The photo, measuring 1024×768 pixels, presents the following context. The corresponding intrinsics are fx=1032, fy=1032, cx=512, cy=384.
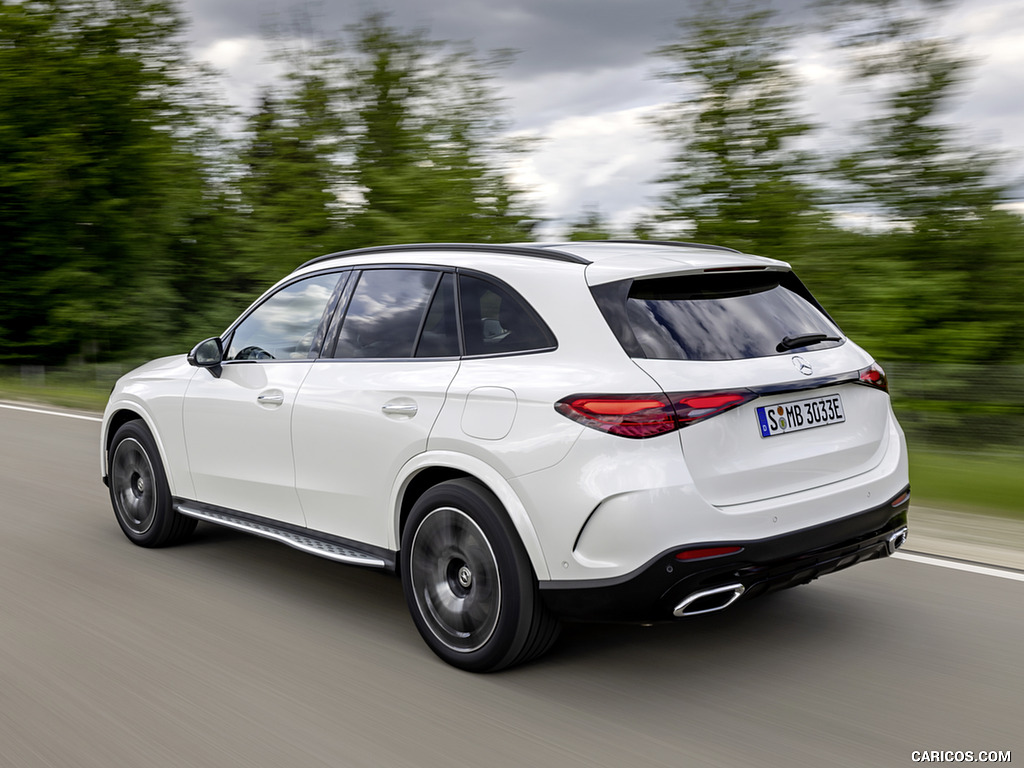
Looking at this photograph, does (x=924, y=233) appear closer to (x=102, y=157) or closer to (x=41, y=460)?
(x=41, y=460)

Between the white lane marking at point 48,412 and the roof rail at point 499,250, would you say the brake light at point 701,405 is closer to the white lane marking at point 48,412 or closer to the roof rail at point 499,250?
the roof rail at point 499,250

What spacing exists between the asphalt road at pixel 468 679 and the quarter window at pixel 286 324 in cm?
121

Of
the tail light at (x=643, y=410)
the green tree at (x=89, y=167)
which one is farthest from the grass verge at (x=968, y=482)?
the green tree at (x=89, y=167)

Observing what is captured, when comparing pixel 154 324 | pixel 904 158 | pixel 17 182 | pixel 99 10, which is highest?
pixel 99 10

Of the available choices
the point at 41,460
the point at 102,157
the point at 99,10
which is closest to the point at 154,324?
the point at 102,157

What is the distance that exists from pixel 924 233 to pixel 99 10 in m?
20.9

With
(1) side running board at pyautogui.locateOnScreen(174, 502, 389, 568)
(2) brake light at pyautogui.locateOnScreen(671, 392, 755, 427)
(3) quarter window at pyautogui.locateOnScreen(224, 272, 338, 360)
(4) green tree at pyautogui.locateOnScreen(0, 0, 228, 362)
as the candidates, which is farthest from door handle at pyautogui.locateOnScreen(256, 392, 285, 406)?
(4) green tree at pyautogui.locateOnScreen(0, 0, 228, 362)

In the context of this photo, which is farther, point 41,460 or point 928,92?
point 928,92

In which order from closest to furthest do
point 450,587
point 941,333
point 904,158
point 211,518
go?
point 450,587 < point 211,518 < point 941,333 < point 904,158

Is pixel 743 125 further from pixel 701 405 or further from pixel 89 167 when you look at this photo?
pixel 89 167

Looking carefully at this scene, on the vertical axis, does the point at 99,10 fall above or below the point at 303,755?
above

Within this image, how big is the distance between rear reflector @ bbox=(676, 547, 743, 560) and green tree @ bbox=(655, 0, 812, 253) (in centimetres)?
1012

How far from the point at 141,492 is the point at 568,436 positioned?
11.8 ft

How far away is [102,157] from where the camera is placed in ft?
83.6
